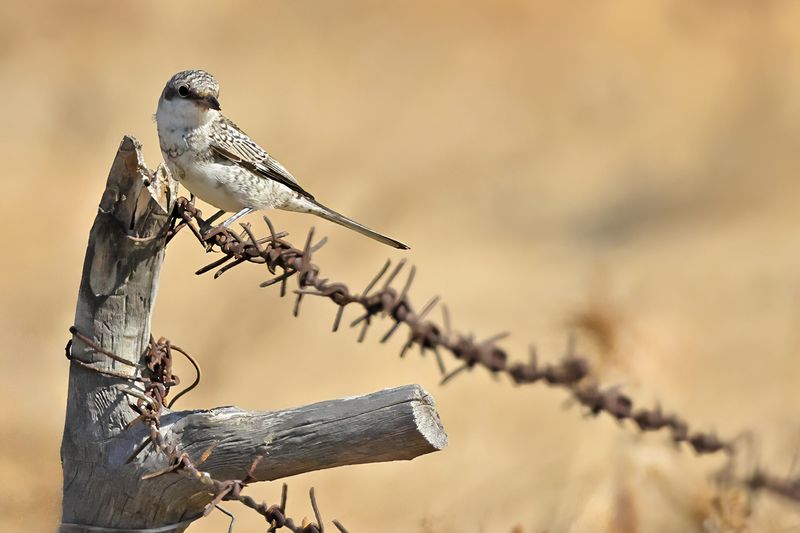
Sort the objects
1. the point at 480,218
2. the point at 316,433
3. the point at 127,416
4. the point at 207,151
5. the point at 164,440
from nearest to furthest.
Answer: the point at 316,433, the point at 164,440, the point at 127,416, the point at 207,151, the point at 480,218

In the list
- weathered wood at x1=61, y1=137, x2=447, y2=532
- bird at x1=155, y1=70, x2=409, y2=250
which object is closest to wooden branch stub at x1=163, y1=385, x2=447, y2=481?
weathered wood at x1=61, y1=137, x2=447, y2=532

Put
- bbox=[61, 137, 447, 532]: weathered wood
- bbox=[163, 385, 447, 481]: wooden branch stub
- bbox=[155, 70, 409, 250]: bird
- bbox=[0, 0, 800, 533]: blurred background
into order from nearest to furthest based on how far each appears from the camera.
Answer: bbox=[163, 385, 447, 481]: wooden branch stub
bbox=[61, 137, 447, 532]: weathered wood
bbox=[155, 70, 409, 250]: bird
bbox=[0, 0, 800, 533]: blurred background

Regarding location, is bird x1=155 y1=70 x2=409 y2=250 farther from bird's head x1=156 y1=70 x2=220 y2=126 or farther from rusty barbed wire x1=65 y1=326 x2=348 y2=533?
rusty barbed wire x1=65 y1=326 x2=348 y2=533

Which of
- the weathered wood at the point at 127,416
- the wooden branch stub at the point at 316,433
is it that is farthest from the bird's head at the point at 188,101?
the wooden branch stub at the point at 316,433

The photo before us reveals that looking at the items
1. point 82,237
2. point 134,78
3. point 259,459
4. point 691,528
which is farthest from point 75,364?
point 134,78

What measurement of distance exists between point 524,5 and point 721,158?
352 cm

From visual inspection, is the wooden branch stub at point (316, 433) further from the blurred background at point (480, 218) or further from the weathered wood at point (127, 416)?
the blurred background at point (480, 218)

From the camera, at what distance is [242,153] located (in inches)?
214

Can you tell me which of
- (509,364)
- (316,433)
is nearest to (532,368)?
Answer: (509,364)

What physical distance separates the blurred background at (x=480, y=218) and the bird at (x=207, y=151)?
234 centimetres

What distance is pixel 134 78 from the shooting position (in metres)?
14.3

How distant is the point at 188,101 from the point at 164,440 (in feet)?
7.88

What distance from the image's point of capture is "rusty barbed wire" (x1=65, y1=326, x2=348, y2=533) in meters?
3.02

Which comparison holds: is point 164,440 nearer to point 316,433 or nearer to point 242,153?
point 316,433
